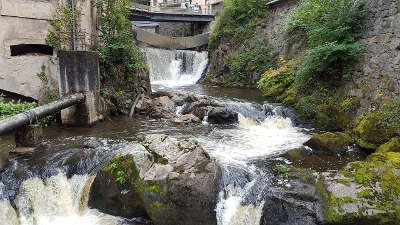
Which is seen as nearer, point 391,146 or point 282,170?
point 282,170

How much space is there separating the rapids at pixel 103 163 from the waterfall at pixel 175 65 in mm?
11851

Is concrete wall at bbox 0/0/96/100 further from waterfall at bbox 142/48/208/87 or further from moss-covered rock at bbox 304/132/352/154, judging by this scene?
waterfall at bbox 142/48/208/87

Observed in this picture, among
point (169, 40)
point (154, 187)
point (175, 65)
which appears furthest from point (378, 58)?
point (169, 40)

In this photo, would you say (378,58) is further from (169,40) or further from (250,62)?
(169,40)

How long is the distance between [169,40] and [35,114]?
58.4 ft

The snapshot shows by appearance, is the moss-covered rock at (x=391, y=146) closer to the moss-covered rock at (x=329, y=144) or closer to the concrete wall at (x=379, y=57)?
the moss-covered rock at (x=329, y=144)

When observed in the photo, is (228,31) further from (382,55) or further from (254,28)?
(382,55)

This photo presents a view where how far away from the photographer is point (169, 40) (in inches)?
1006

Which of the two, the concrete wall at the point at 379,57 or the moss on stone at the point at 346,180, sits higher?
the concrete wall at the point at 379,57

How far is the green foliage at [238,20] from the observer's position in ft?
70.7

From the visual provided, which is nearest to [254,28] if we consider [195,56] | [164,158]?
[195,56]

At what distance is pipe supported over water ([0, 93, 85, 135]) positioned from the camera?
768 centimetres

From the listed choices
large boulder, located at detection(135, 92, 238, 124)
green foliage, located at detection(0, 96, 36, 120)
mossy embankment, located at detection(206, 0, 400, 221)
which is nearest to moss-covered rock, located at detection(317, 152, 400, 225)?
mossy embankment, located at detection(206, 0, 400, 221)

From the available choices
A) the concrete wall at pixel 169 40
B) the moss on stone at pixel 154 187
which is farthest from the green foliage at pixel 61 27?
the concrete wall at pixel 169 40
